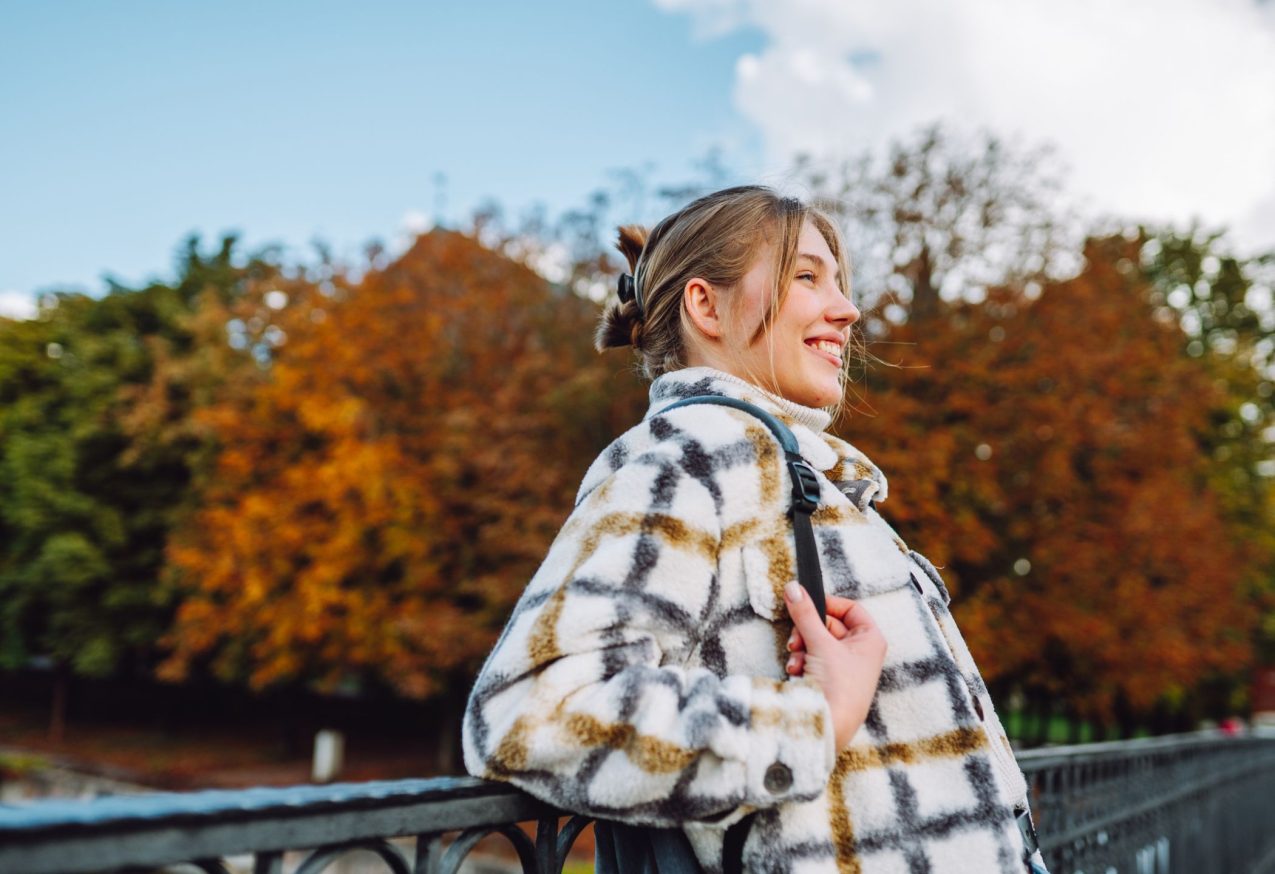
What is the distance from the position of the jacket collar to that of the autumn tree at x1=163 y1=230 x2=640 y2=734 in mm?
12697

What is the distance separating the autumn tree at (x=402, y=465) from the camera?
49.8ft

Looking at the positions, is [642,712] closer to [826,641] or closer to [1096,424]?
[826,641]

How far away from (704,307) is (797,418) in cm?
25

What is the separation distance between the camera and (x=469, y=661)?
54.4 ft

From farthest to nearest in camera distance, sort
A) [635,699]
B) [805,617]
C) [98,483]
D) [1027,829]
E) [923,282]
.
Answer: [98,483] < [923,282] < [1027,829] < [805,617] < [635,699]

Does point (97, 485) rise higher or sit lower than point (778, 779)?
higher

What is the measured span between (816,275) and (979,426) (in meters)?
13.0

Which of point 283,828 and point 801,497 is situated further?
point 801,497

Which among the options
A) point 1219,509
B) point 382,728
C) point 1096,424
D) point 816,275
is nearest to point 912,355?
point 1096,424

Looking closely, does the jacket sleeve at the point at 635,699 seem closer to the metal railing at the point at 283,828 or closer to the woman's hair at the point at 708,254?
the metal railing at the point at 283,828

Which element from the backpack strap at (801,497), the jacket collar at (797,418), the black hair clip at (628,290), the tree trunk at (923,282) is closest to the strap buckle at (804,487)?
the backpack strap at (801,497)

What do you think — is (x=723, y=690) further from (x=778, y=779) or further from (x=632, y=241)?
(x=632, y=241)

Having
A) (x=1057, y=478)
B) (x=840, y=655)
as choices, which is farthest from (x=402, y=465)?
(x=840, y=655)

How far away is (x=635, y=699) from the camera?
3.78 feet
